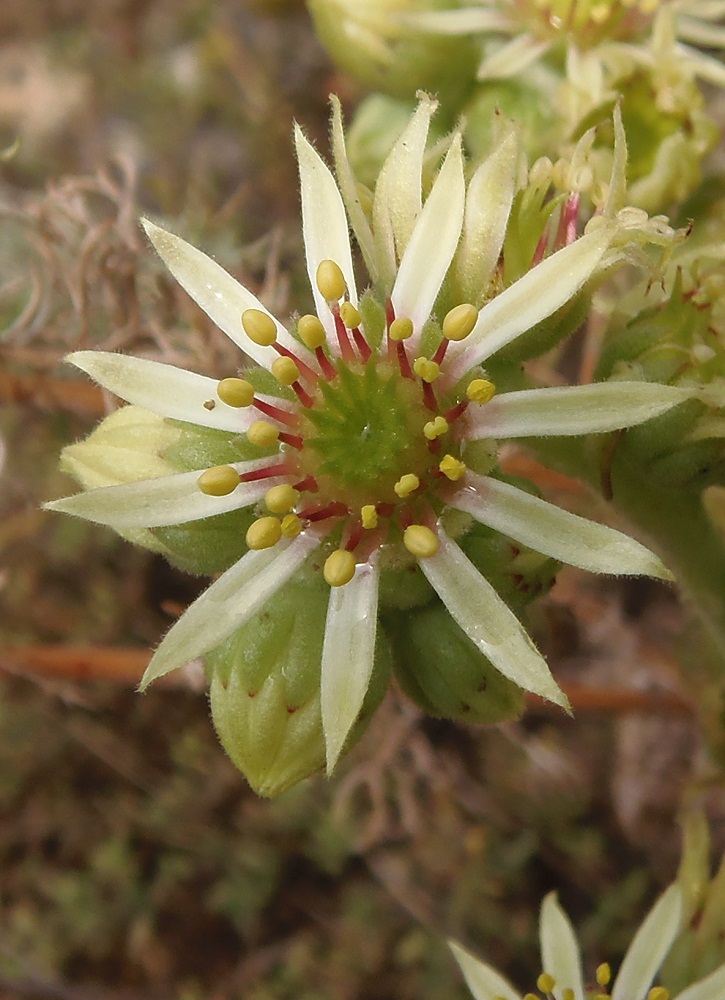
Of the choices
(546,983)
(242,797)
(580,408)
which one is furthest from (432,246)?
(242,797)

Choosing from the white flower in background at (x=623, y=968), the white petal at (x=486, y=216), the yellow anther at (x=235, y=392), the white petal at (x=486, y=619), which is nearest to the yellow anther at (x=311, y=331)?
the yellow anther at (x=235, y=392)

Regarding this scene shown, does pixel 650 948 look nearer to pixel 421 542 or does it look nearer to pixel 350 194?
pixel 421 542

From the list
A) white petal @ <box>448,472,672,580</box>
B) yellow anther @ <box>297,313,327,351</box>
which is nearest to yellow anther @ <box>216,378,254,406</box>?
yellow anther @ <box>297,313,327,351</box>

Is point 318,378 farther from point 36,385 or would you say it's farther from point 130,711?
point 130,711

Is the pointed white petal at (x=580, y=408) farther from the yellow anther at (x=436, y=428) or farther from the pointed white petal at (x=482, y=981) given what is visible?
the pointed white petal at (x=482, y=981)

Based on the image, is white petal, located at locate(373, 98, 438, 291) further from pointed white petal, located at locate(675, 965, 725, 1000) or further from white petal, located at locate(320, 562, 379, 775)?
pointed white petal, located at locate(675, 965, 725, 1000)

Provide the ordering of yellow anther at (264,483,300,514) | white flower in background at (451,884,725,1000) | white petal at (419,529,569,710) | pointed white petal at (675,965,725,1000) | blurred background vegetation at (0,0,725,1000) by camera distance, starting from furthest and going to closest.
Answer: blurred background vegetation at (0,0,725,1000), white flower in background at (451,884,725,1000), pointed white petal at (675,965,725,1000), yellow anther at (264,483,300,514), white petal at (419,529,569,710)

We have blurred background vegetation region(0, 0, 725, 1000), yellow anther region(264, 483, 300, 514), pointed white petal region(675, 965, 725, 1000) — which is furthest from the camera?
blurred background vegetation region(0, 0, 725, 1000)
